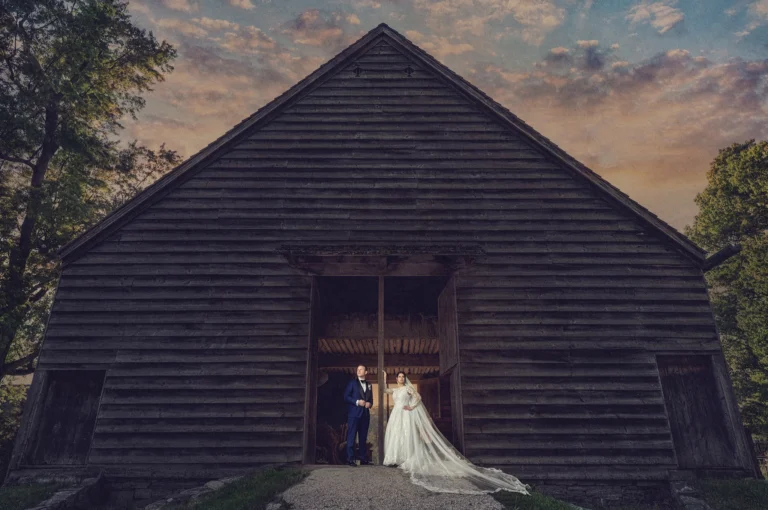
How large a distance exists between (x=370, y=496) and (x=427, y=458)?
6.59 feet

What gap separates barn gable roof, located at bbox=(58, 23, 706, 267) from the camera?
29.7ft

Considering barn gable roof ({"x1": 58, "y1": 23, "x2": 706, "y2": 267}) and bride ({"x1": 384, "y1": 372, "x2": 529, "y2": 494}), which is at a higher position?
barn gable roof ({"x1": 58, "y1": 23, "x2": 706, "y2": 267})

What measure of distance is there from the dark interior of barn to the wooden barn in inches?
76.2

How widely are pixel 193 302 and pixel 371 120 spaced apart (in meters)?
5.97

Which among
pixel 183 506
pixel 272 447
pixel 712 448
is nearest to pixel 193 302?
pixel 272 447

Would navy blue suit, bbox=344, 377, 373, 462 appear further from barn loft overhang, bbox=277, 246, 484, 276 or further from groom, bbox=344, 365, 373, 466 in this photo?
barn loft overhang, bbox=277, 246, 484, 276

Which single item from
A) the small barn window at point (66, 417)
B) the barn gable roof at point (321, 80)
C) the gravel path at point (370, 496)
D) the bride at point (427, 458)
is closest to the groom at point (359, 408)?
the bride at point (427, 458)

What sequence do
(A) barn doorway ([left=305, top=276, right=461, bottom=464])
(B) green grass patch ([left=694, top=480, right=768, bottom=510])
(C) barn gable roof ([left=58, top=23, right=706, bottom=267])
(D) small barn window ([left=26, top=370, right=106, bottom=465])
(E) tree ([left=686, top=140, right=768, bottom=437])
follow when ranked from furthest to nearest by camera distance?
1. (E) tree ([left=686, top=140, right=768, bottom=437])
2. (A) barn doorway ([left=305, top=276, right=461, bottom=464])
3. (C) barn gable roof ([left=58, top=23, right=706, bottom=267])
4. (D) small barn window ([left=26, top=370, right=106, bottom=465])
5. (B) green grass patch ([left=694, top=480, right=768, bottom=510])

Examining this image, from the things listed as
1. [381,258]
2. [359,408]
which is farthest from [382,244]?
[359,408]

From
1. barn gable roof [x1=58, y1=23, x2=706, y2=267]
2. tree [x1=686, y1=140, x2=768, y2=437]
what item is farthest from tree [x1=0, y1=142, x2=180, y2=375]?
tree [x1=686, y1=140, x2=768, y2=437]

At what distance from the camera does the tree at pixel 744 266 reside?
18875mm

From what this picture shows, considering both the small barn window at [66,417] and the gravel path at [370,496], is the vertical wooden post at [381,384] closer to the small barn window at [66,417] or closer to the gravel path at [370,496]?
the gravel path at [370,496]

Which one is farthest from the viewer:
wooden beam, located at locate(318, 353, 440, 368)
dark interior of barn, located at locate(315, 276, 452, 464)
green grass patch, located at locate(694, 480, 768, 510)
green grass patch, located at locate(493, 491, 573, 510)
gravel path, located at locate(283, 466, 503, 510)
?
wooden beam, located at locate(318, 353, 440, 368)

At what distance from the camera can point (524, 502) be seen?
517 centimetres
